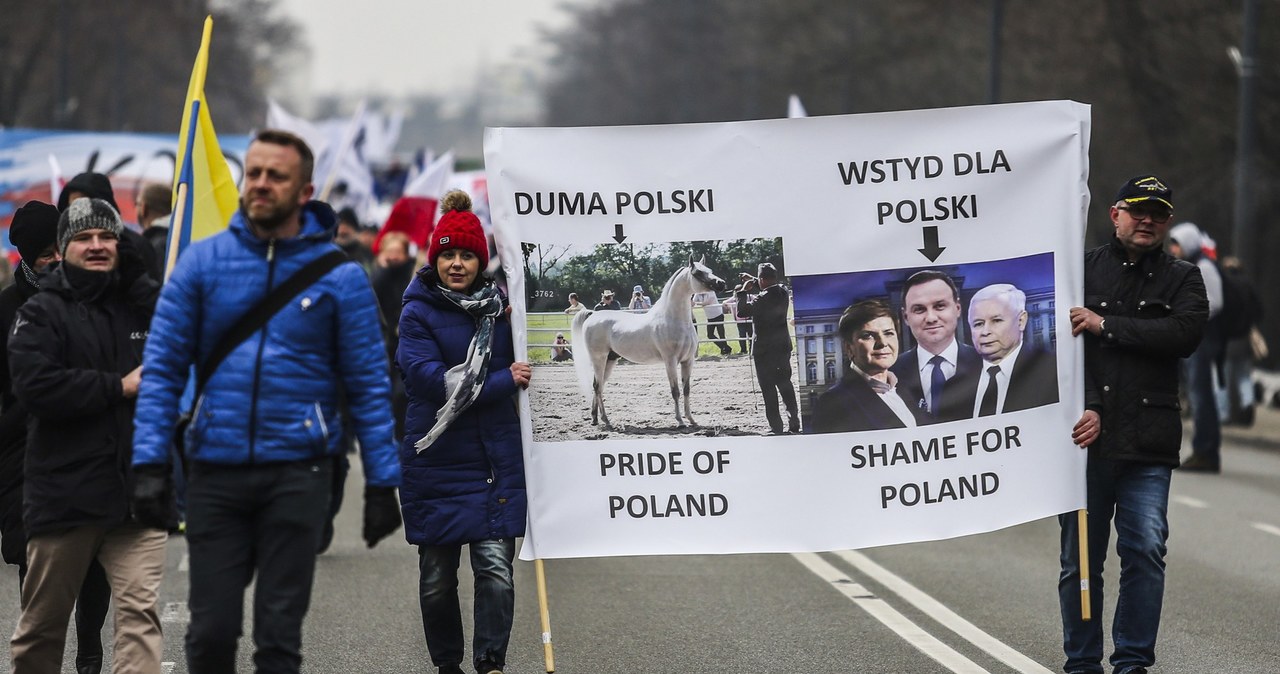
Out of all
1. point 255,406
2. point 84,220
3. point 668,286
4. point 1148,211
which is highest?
point 84,220

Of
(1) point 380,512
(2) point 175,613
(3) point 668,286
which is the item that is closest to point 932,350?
(3) point 668,286

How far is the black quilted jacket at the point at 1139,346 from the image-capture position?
22.0 feet

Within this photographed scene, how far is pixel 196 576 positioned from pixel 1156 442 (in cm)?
325

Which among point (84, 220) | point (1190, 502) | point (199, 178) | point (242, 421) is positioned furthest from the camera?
point (1190, 502)

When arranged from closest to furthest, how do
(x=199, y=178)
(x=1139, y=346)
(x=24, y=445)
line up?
1. (x=24, y=445)
2. (x=1139, y=346)
3. (x=199, y=178)

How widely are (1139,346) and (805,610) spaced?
269cm

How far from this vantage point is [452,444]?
22.1 feet

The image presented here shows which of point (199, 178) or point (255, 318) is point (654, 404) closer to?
point (199, 178)

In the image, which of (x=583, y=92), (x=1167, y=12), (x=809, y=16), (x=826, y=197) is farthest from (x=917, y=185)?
(x=583, y=92)

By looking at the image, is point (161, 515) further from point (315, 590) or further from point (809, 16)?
point (809, 16)

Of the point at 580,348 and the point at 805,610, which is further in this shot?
the point at 805,610

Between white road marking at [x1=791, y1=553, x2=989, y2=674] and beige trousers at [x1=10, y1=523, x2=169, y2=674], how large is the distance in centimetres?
306

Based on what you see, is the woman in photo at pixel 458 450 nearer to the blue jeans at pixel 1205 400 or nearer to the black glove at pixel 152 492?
the black glove at pixel 152 492

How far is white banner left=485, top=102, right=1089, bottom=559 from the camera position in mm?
6949
